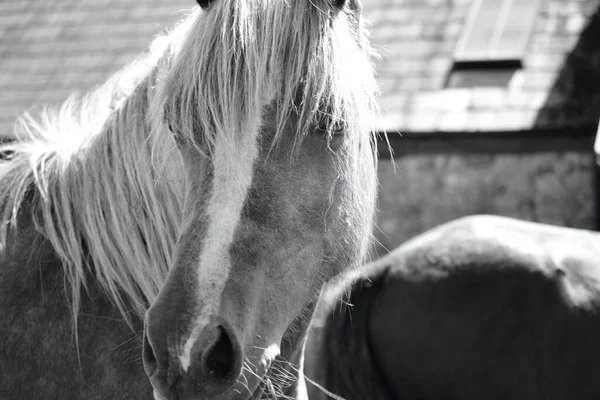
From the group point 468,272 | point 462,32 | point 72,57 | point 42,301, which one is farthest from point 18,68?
point 42,301

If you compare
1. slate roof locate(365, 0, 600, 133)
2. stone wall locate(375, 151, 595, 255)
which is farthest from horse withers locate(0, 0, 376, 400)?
slate roof locate(365, 0, 600, 133)

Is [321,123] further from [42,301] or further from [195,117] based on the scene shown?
[42,301]

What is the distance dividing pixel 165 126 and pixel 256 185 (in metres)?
0.36

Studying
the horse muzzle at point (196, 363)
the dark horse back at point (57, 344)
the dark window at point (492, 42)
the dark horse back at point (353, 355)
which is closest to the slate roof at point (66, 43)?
the dark window at point (492, 42)

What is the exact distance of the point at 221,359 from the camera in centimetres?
159

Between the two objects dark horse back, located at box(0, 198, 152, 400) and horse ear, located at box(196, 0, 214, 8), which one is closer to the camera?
dark horse back, located at box(0, 198, 152, 400)

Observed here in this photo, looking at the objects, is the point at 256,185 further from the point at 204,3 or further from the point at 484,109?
the point at 484,109

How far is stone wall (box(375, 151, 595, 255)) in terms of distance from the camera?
776 centimetres

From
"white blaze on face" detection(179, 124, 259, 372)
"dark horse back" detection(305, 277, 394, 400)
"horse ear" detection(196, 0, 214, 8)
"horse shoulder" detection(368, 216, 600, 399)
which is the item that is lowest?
"dark horse back" detection(305, 277, 394, 400)

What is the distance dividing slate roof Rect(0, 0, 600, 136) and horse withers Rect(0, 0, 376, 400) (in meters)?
4.56

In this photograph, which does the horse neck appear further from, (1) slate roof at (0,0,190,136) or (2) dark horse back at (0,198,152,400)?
(1) slate roof at (0,0,190,136)

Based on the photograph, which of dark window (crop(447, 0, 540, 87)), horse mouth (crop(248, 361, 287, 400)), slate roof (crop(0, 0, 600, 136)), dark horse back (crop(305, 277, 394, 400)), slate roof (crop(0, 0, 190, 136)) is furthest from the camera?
slate roof (crop(0, 0, 190, 136))

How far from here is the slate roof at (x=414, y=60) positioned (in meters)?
8.06

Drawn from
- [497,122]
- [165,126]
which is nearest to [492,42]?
[497,122]
